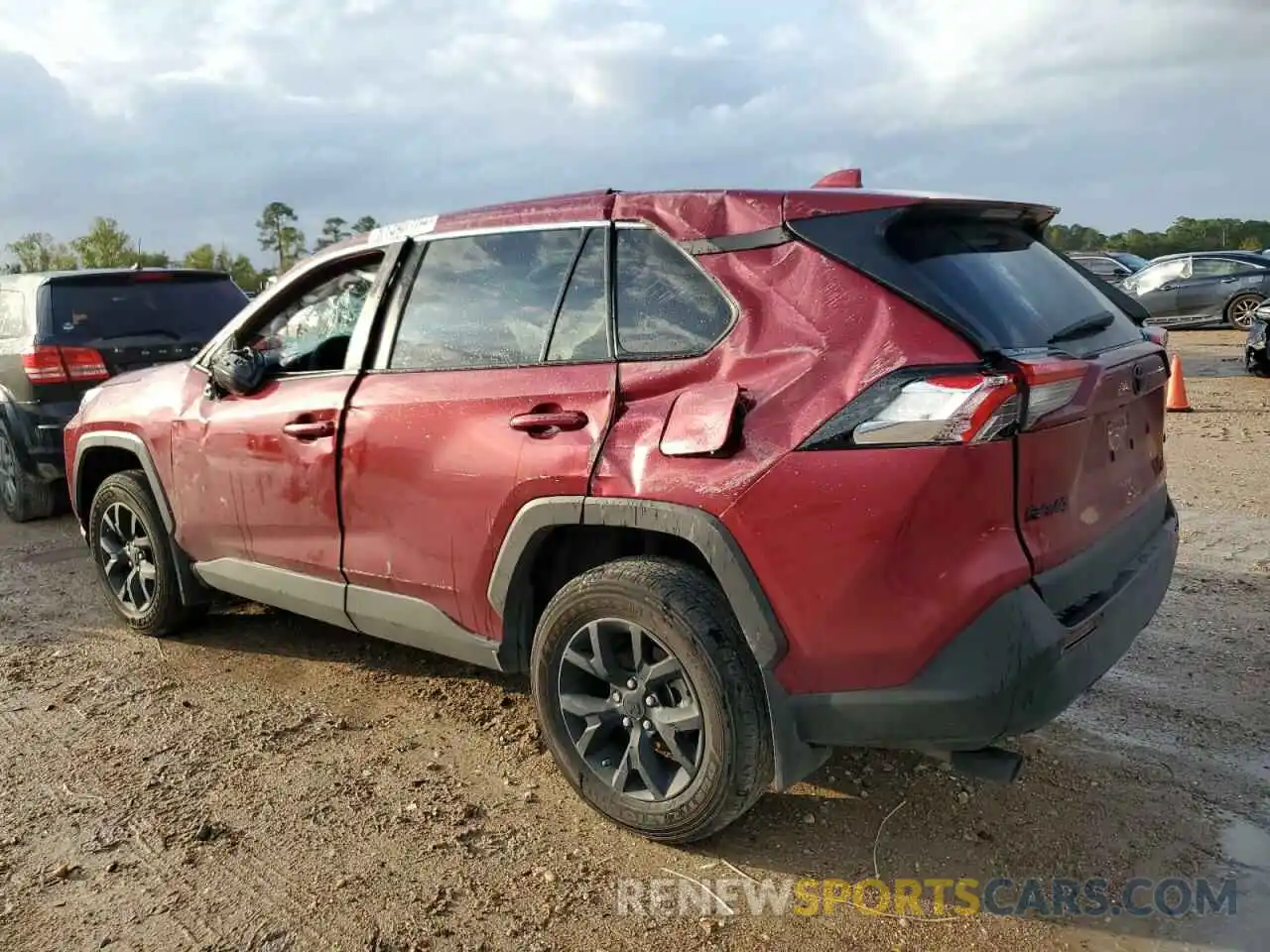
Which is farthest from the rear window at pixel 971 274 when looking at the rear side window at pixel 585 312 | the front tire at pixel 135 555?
the front tire at pixel 135 555

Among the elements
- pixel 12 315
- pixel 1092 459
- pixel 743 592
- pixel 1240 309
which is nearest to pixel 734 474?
pixel 743 592

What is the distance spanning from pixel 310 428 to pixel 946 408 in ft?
7.49

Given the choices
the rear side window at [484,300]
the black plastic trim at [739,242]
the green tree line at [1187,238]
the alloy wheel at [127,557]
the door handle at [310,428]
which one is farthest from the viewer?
the green tree line at [1187,238]

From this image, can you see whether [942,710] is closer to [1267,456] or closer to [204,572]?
[204,572]

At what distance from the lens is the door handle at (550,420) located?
9.40 feet

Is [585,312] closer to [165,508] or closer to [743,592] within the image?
[743,592]

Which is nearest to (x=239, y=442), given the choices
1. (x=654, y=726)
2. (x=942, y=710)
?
(x=654, y=726)

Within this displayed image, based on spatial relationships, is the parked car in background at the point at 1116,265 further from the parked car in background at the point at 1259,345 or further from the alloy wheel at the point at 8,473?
the alloy wheel at the point at 8,473

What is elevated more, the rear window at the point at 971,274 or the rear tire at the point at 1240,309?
the rear window at the point at 971,274

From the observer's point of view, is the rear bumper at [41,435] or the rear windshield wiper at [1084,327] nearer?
the rear windshield wiper at [1084,327]

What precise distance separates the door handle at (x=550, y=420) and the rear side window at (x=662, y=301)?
0.25 m

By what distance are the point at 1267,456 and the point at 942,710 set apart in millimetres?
6718

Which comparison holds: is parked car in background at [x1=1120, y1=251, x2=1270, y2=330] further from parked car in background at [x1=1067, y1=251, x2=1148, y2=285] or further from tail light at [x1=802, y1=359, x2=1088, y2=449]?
tail light at [x1=802, y1=359, x2=1088, y2=449]

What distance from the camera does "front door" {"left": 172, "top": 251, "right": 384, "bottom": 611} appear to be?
11.9 feet
